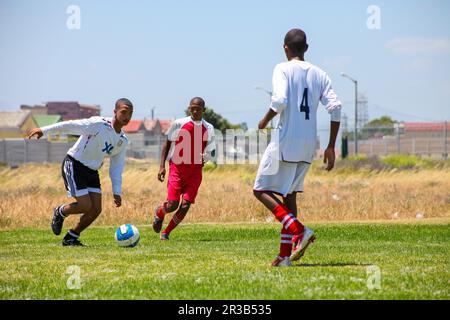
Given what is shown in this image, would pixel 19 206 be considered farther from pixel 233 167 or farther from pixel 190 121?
pixel 233 167

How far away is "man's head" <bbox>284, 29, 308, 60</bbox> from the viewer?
888cm

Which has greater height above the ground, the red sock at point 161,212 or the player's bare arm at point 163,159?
the player's bare arm at point 163,159

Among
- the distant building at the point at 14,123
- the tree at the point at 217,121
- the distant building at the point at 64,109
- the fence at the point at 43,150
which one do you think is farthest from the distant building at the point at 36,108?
the fence at the point at 43,150

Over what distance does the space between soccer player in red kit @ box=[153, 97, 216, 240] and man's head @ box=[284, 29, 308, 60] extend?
5.60 m

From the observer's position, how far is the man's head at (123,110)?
12.0 meters

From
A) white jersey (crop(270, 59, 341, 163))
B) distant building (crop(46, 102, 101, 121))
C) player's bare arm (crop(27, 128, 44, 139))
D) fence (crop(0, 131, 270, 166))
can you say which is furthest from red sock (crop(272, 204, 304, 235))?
distant building (crop(46, 102, 101, 121))

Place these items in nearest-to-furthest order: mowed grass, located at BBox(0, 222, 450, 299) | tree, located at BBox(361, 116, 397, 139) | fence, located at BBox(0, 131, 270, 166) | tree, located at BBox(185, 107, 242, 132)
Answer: mowed grass, located at BBox(0, 222, 450, 299)
tree, located at BBox(361, 116, 397, 139)
fence, located at BBox(0, 131, 270, 166)
tree, located at BBox(185, 107, 242, 132)

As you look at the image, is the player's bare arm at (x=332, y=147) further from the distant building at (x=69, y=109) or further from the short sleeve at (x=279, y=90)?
the distant building at (x=69, y=109)

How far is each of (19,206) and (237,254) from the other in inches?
519

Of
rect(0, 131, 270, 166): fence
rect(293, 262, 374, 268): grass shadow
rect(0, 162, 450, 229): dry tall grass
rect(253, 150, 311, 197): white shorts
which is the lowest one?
rect(0, 131, 270, 166): fence

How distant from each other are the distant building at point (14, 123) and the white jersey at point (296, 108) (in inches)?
3737

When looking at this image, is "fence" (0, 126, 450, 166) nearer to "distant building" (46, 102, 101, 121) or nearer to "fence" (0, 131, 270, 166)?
"fence" (0, 131, 270, 166)

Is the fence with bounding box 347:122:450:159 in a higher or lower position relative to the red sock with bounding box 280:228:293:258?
lower

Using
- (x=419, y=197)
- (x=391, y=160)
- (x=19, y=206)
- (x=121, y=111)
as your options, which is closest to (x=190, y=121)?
(x=121, y=111)
